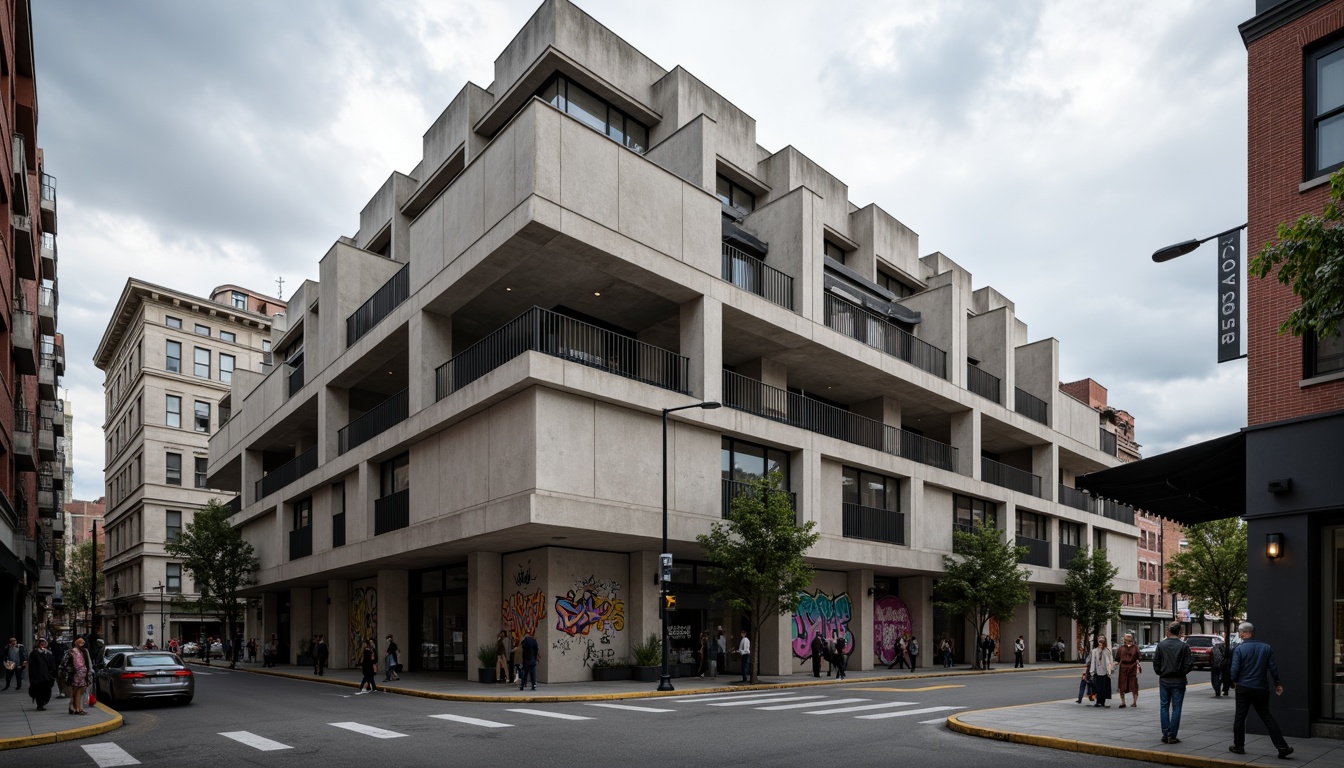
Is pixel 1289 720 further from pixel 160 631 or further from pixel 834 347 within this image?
pixel 160 631

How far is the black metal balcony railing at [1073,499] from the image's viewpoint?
159ft

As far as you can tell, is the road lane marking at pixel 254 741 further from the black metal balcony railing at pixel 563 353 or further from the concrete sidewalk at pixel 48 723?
the black metal balcony railing at pixel 563 353

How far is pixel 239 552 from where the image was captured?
1822 inches

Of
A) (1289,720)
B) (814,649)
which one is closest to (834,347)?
(814,649)

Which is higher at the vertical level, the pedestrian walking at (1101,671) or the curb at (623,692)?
the pedestrian walking at (1101,671)

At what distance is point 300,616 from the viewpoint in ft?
151

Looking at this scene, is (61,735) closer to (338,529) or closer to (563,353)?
(563,353)

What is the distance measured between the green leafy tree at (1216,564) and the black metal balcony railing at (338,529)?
47.9 metres

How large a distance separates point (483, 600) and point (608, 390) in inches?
321

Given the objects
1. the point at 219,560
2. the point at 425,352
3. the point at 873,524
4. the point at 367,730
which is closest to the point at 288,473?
the point at 219,560

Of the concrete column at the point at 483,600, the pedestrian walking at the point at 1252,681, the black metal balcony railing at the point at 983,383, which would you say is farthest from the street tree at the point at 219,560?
the pedestrian walking at the point at 1252,681

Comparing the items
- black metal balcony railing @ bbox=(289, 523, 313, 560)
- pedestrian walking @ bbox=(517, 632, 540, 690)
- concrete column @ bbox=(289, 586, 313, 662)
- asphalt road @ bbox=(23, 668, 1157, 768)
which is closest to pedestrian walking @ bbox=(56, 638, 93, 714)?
asphalt road @ bbox=(23, 668, 1157, 768)

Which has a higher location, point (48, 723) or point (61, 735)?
point (61, 735)

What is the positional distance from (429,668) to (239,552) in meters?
16.5
